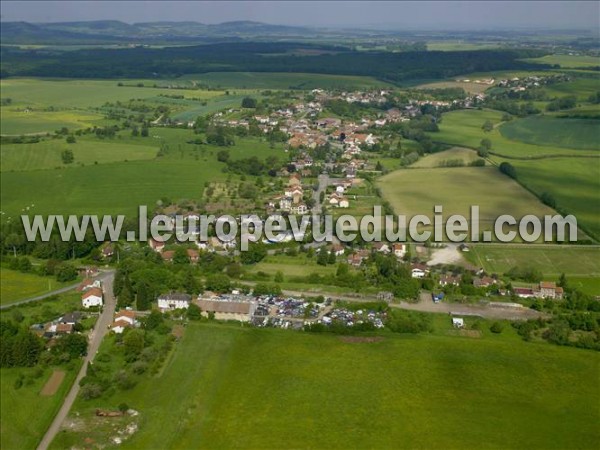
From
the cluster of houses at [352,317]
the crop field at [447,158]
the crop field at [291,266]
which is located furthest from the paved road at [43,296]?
the crop field at [447,158]

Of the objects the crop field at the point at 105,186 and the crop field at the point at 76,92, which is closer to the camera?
the crop field at the point at 105,186

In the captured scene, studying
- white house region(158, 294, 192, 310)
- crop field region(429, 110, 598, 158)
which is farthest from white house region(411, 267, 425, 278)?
crop field region(429, 110, 598, 158)

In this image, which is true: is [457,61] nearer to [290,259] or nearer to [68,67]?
[68,67]

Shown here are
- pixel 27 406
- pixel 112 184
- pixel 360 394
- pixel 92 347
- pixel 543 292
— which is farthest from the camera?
pixel 112 184

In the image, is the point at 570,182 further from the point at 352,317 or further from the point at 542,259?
the point at 352,317

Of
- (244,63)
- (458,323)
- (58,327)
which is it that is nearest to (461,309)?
(458,323)

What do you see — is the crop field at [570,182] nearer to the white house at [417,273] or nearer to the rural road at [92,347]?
the white house at [417,273]
